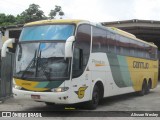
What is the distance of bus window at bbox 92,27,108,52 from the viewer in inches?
555

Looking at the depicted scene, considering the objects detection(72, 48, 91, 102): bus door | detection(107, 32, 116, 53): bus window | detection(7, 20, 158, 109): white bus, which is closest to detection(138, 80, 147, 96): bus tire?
detection(107, 32, 116, 53): bus window

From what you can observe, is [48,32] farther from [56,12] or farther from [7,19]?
[56,12]

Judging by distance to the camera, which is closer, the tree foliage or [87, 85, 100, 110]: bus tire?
[87, 85, 100, 110]: bus tire

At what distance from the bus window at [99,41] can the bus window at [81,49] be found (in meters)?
0.55

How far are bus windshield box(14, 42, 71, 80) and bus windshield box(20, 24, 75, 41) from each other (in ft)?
0.82

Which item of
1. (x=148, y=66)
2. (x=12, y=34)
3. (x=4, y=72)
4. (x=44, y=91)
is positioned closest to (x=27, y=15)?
(x=12, y=34)

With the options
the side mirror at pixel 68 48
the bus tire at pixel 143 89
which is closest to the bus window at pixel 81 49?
the side mirror at pixel 68 48

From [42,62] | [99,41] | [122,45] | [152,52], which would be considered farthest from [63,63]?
[152,52]

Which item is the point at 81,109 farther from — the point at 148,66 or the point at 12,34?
the point at 12,34

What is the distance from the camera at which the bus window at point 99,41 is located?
14.1 metres

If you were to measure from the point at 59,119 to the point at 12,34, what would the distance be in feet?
91.8

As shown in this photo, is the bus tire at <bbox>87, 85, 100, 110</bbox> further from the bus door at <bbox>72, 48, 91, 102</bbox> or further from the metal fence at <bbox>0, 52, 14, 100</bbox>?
the metal fence at <bbox>0, 52, 14, 100</bbox>

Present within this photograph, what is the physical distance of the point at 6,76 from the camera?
16.3 metres

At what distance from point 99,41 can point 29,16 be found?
178ft
